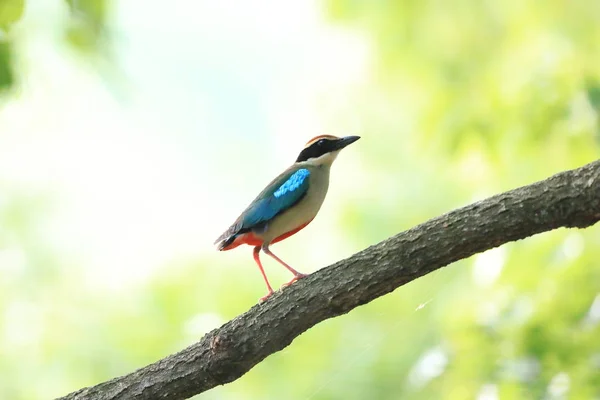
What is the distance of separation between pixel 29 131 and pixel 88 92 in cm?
109

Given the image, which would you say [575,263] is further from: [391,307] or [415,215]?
[415,215]

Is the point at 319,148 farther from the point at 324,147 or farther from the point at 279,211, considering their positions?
the point at 279,211

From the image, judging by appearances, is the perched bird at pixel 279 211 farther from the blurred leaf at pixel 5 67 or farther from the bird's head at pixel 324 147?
the blurred leaf at pixel 5 67

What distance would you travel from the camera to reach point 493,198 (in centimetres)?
373

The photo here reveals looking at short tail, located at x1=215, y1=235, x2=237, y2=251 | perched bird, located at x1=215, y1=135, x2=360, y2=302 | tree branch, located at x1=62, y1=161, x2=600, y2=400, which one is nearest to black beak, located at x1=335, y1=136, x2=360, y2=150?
perched bird, located at x1=215, y1=135, x2=360, y2=302

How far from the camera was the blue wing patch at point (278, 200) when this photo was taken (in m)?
5.42

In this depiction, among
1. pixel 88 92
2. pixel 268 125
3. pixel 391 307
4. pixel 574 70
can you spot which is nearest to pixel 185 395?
pixel 574 70

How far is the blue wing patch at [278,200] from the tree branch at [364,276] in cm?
123

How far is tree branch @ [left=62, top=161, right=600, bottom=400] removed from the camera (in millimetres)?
3600

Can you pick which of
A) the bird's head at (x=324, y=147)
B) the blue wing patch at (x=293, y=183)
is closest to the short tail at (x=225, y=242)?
the blue wing patch at (x=293, y=183)

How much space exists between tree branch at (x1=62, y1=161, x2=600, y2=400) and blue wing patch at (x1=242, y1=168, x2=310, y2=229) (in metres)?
1.23

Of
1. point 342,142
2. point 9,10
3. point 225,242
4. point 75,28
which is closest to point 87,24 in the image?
point 75,28

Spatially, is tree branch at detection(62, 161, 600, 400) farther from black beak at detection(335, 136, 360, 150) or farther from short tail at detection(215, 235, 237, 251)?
black beak at detection(335, 136, 360, 150)

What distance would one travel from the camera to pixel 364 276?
398 cm
